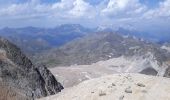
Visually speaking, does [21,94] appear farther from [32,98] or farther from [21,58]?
[21,58]

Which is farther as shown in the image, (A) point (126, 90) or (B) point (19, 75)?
(B) point (19, 75)

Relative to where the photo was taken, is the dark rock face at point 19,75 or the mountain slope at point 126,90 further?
the dark rock face at point 19,75

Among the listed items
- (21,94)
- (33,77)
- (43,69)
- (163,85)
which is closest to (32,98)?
(21,94)

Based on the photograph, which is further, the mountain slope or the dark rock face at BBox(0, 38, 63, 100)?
the dark rock face at BBox(0, 38, 63, 100)

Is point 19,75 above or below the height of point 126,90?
above
